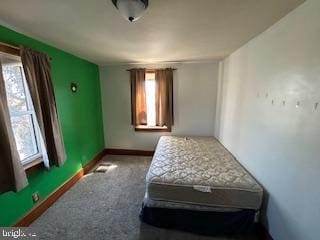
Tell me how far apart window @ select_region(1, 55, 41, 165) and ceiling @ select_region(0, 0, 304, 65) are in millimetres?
437

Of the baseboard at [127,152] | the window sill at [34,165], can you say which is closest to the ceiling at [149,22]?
the window sill at [34,165]

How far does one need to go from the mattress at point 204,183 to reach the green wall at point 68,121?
140cm

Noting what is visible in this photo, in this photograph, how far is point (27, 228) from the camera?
1935 mm

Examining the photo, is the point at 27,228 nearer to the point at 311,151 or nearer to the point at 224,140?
the point at 311,151

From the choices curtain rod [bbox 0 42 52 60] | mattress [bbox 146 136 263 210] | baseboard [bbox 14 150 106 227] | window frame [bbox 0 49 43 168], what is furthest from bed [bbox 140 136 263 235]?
curtain rod [bbox 0 42 52 60]

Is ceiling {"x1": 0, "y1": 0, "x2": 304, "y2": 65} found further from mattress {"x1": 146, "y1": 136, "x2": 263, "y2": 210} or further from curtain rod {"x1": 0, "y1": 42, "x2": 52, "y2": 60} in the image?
mattress {"x1": 146, "y1": 136, "x2": 263, "y2": 210}

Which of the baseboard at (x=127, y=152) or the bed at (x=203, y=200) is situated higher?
the bed at (x=203, y=200)

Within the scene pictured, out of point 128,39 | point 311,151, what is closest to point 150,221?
point 311,151

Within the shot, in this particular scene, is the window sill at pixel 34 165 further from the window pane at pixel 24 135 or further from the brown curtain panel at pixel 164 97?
the brown curtain panel at pixel 164 97

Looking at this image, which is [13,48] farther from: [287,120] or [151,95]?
[287,120]

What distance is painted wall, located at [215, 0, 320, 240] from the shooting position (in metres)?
1.21

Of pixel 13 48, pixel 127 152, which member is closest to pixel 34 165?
pixel 13 48

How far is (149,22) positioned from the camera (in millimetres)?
1620

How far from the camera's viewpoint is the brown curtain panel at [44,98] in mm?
1944
